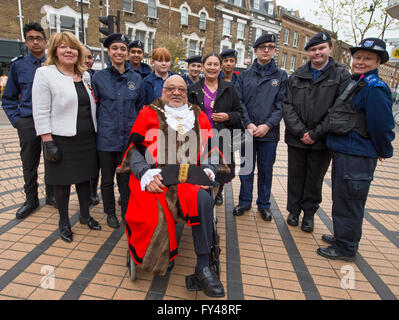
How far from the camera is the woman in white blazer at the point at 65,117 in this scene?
2795 mm

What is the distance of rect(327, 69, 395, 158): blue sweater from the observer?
8.52 feet

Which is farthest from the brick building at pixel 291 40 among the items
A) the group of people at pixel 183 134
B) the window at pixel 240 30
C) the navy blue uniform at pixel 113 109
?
the navy blue uniform at pixel 113 109

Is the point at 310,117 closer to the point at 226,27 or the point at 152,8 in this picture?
the point at 152,8

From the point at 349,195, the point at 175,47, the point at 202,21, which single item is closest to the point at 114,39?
the point at 349,195

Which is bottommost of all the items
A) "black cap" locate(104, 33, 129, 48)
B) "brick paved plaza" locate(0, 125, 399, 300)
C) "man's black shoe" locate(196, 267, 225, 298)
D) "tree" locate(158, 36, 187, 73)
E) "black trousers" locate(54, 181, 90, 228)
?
"brick paved plaza" locate(0, 125, 399, 300)

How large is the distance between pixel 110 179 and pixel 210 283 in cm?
175

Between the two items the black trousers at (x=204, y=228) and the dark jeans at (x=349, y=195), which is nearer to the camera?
the black trousers at (x=204, y=228)

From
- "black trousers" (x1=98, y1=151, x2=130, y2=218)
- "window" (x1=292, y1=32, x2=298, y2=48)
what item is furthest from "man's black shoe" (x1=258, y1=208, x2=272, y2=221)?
"window" (x1=292, y1=32, x2=298, y2=48)

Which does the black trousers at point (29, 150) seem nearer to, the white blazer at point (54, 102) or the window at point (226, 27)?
the white blazer at point (54, 102)

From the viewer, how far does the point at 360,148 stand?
2.78 meters

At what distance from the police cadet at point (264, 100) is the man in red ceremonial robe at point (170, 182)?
3.48 feet

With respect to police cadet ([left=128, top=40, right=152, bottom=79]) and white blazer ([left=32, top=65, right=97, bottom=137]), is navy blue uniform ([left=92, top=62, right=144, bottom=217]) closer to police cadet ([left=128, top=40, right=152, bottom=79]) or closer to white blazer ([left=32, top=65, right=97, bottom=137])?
white blazer ([left=32, top=65, right=97, bottom=137])

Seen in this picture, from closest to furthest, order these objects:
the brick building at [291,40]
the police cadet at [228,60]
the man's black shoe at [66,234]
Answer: the man's black shoe at [66,234] < the police cadet at [228,60] < the brick building at [291,40]

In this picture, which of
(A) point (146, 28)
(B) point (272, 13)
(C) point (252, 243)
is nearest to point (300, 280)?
(C) point (252, 243)
